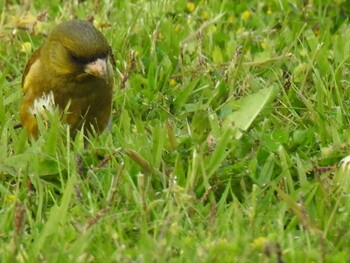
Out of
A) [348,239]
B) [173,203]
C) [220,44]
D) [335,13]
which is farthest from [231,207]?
[335,13]

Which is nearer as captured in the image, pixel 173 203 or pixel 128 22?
pixel 173 203

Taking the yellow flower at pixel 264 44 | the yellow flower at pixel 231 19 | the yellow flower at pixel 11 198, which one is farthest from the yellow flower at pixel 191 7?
the yellow flower at pixel 11 198

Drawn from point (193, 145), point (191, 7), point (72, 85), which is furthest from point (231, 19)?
point (193, 145)

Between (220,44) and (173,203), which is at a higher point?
(173,203)

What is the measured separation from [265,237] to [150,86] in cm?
211

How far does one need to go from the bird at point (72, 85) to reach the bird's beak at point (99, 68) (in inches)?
1.0

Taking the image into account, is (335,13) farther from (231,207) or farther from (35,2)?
(231,207)

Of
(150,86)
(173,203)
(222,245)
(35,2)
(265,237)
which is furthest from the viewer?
(35,2)

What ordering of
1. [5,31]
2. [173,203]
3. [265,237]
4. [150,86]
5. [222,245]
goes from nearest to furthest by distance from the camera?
1. [222,245]
2. [265,237]
3. [173,203]
4. [150,86]
5. [5,31]

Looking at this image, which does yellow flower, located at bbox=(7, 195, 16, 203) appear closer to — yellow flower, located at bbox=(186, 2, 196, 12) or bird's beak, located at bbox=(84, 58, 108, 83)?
bird's beak, located at bbox=(84, 58, 108, 83)

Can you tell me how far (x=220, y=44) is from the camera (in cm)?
666

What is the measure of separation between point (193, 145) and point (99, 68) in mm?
682

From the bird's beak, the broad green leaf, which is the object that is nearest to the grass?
the broad green leaf

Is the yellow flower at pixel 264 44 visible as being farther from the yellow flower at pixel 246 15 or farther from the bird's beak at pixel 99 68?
the bird's beak at pixel 99 68
